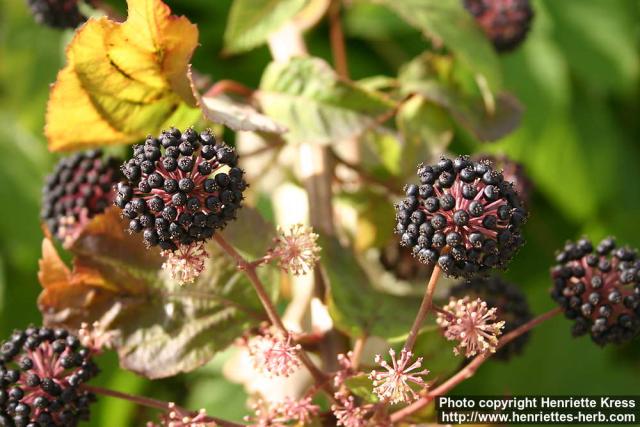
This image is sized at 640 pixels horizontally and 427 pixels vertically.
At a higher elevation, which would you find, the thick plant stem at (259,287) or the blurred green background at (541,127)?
the blurred green background at (541,127)

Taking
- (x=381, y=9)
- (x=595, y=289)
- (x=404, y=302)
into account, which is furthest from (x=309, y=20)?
(x=595, y=289)

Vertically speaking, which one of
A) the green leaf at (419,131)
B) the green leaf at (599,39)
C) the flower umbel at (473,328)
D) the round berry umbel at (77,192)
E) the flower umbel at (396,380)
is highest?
the green leaf at (599,39)

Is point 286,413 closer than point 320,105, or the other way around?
point 286,413

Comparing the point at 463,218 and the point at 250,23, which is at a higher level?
the point at 250,23

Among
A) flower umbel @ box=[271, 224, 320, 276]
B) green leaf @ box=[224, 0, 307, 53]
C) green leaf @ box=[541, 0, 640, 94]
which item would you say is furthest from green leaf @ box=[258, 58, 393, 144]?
green leaf @ box=[541, 0, 640, 94]

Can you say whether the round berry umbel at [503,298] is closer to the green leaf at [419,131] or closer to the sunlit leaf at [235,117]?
the green leaf at [419,131]

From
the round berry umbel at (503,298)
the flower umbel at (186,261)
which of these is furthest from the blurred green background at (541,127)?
the flower umbel at (186,261)

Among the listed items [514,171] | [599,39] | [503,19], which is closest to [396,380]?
[514,171]

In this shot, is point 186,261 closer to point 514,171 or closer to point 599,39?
point 514,171
